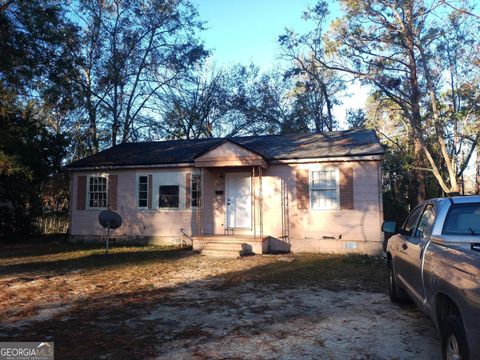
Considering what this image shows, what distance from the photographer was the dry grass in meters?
4.70

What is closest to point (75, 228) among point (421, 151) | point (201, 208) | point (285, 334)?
point (201, 208)

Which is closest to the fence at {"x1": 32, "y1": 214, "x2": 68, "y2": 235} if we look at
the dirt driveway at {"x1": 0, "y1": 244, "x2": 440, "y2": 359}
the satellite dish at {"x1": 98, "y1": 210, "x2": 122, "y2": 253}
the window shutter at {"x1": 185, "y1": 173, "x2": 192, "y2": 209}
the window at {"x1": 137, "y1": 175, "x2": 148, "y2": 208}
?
the window at {"x1": 137, "y1": 175, "x2": 148, "y2": 208}

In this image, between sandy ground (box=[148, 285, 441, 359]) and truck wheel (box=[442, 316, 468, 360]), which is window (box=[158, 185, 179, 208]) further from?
truck wheel (box=[442, 316, 468, 360])

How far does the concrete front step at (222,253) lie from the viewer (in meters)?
11.4

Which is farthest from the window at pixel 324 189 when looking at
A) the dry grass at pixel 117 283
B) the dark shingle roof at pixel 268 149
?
the dry grass at pixel 117 283

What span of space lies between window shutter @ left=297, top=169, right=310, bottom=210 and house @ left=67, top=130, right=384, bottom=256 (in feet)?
0.11

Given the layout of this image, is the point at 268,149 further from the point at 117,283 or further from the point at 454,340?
the point at 454,340

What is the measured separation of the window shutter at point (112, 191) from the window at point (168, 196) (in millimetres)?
1906

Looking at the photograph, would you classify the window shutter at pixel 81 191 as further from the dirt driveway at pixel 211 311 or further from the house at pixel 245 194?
the dirt driveway at pixel 211 311

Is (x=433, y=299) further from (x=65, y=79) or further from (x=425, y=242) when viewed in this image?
(x=65, y=79)

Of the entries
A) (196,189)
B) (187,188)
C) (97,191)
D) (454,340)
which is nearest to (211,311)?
(454,340)

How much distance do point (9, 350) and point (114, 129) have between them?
2244 cm

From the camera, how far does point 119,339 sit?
180 inches

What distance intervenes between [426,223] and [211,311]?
3.34 m
